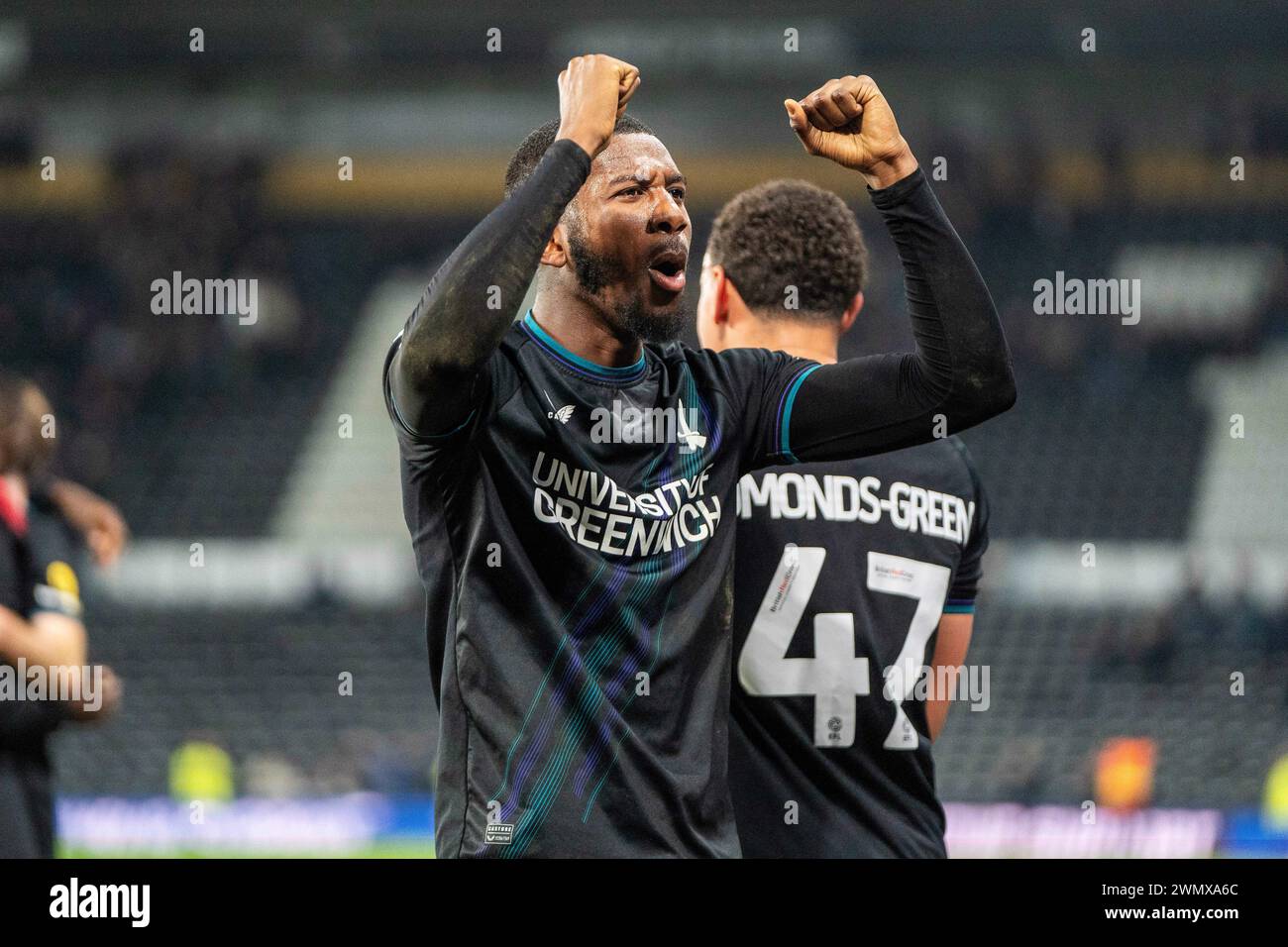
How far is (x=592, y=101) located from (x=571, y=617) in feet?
2.84

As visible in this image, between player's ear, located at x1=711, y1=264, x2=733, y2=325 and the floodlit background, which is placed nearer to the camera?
player's ear, located at x1=711, y1=264, x2=733, y2=325

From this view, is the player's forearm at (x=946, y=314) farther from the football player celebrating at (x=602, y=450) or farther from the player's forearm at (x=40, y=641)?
the player's forearm at (x=40, y=641)

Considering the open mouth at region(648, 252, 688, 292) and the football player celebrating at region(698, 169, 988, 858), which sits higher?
the open mouth at region(648, 252, 688, 292)

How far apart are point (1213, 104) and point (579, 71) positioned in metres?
18.6

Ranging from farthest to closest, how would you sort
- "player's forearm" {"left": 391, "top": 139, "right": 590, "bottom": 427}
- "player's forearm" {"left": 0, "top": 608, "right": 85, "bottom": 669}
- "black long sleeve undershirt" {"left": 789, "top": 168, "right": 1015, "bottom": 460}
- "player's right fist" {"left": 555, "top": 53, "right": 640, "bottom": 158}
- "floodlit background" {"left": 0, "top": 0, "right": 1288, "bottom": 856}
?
"floodlit background" {"left": 0, "top": 0, "right": 1288, "bottom": 856} < "player's forearm" {"left": 0, "top": 608, "right": 85, "bottom": 669} < "black long sleeve undershirt" {"left": 789, "top": 168, "right": 1015, "bottom": 460} < "player's right fist" {"left": 555, "top": 53, "right": 640, "bottom": 158} < "player's forearm" {"left": 391, "top": 139, "right": 590, "bottom": 427}

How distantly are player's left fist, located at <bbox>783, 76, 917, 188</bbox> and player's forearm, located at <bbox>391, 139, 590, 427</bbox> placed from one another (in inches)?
22.9

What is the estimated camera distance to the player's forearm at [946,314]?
8.99ft

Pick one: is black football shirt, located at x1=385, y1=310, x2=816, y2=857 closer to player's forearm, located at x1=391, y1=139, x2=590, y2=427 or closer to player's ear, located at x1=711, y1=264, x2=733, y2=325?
player's forearm, located at x1=391, y1=139, x2=590, y2=427

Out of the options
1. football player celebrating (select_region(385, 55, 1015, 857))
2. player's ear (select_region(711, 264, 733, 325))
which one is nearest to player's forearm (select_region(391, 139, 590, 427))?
football player celebrating (select_region(385, 55, 1015, 857))

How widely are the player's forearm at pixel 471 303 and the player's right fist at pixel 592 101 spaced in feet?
0.47

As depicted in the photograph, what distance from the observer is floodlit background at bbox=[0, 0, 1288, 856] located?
13078 mm

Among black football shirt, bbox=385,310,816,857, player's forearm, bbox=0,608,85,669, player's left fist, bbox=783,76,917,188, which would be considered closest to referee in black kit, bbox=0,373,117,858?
player's forearm, bbox=0,608,85,669

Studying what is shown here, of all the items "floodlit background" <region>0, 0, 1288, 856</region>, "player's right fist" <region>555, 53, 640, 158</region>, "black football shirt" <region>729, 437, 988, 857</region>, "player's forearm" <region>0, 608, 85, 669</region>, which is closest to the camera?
"player's right fist" <region>555, 53, 640, 158</region>

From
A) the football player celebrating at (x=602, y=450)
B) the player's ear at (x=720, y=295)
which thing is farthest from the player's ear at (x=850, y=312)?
the football player celebrating at (x=602, y=450)
